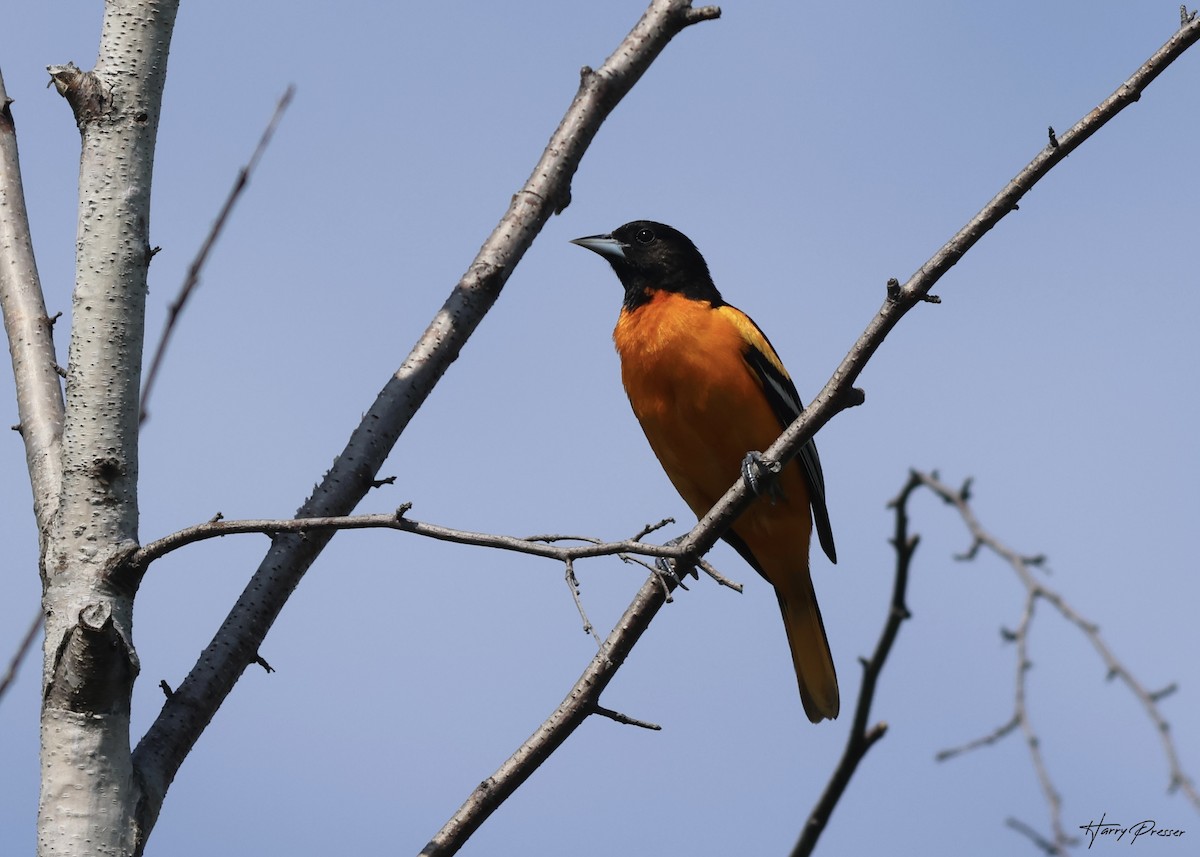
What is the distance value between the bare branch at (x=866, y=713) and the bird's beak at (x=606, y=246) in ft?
14.9

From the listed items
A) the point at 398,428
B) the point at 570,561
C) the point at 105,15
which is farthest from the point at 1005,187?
the point at 105,15

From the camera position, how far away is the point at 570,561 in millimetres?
2547

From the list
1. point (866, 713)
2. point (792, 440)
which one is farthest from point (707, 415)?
point (866, 713)

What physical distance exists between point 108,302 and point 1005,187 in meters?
2.04

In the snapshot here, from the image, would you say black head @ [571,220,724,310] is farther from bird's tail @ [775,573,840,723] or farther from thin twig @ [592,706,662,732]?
thin twig @ [592,706,662,732]

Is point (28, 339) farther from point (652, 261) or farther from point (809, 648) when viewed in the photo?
point (809, 648)

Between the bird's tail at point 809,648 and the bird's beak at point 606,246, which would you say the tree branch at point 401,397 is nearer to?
the bird's beak at point 606,246

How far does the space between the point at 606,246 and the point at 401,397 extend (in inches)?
124

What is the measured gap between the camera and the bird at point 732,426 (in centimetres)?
559

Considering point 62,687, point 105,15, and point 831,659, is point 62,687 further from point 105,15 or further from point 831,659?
point 831,659

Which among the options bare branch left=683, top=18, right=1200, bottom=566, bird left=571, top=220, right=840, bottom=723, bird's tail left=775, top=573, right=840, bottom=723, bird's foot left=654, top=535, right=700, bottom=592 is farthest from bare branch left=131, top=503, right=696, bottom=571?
bird's tail left=775, top=573, right=840, bottom=723

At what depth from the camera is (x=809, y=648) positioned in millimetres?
6035

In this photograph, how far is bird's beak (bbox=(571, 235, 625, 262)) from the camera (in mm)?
6789

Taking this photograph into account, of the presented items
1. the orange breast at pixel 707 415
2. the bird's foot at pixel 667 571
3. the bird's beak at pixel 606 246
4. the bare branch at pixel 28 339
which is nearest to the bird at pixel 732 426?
the orange breast at pixel 707 415
